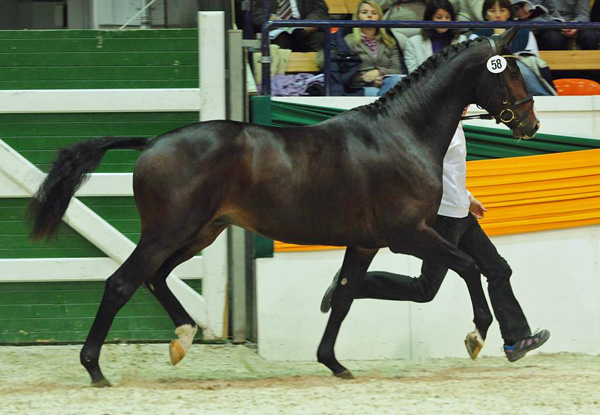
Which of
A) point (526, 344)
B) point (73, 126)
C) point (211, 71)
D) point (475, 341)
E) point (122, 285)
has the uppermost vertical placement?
point (211, 71)

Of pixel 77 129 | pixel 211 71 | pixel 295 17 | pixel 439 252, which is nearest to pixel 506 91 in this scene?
pixel 439 252

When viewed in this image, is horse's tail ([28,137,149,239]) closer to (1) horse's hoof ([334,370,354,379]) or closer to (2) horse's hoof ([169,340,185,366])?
(2) horse's hoof ([169,340,185,366])

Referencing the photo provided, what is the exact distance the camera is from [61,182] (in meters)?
5.44

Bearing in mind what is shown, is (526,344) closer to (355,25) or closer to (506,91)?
(506,91)

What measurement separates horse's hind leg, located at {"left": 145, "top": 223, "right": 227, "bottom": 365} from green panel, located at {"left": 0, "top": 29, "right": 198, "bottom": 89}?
1.44 metres

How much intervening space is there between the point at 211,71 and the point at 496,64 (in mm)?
2048

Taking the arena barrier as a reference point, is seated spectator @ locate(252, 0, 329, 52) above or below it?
above

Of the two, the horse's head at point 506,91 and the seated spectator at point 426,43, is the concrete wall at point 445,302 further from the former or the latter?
the horse's head at point 506,91

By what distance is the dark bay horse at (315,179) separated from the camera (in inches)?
208

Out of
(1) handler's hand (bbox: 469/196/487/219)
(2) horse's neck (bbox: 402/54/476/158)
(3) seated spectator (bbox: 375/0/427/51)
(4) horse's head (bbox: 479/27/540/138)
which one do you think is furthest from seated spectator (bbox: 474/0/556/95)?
(1) handler's hand (bbox: 469/196/487/219)

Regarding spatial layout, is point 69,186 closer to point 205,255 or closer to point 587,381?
point 205,255

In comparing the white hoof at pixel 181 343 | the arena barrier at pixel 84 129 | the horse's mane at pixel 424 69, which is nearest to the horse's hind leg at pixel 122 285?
the white hoof at pixel 181 343

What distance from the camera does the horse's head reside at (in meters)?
5.59

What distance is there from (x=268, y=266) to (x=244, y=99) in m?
1.23
